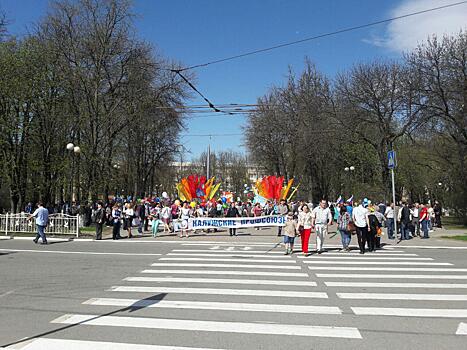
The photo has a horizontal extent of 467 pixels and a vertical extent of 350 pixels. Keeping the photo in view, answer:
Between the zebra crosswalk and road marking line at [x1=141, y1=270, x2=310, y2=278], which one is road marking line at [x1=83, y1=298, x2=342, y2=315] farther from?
road marking line at [x1=141, y1=270, x2=310, y2=278]

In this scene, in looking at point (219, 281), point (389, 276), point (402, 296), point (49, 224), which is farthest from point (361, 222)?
point (49, 224)

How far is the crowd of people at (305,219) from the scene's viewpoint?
14539 millimetres

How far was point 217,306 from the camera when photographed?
737cm

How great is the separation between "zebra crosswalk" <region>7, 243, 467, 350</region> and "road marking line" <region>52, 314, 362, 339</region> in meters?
0.01

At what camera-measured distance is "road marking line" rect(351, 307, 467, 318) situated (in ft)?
22.6

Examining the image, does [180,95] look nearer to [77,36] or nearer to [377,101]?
[77,36]

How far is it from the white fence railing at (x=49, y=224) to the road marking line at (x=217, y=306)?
1405cm

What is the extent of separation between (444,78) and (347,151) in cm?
1649

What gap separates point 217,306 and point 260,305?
2.45 feet

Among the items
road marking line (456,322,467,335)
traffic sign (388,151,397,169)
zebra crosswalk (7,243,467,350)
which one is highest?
traffic sign (388,151,397,169)

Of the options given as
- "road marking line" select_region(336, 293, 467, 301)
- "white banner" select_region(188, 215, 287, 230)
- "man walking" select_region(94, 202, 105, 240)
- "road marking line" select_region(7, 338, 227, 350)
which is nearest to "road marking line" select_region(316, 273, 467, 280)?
"road marking line" select_region(336, 293, 467, 301)

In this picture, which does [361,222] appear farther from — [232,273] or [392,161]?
[232,273]

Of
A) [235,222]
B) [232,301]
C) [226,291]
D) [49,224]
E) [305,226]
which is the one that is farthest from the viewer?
[49,224]

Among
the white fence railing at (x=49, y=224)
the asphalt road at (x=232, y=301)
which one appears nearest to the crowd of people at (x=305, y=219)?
the white fence railing at (x=49, y=224)
